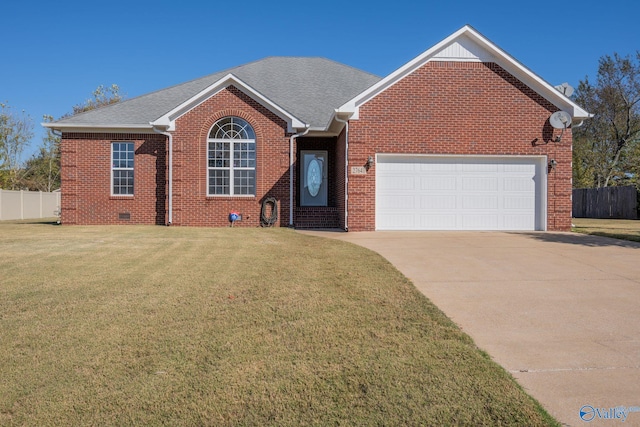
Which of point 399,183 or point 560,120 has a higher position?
point 560,120

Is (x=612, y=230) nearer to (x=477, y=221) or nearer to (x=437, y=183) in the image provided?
(x=477, y=221)

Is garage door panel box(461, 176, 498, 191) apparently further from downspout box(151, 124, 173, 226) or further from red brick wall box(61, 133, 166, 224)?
red brick wall box(61, 133, 166, 224)

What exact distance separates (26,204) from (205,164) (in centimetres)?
1774

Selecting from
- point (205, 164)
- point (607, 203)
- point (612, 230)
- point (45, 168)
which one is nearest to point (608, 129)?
point (607, 203)

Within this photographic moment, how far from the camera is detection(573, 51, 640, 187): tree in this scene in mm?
35375

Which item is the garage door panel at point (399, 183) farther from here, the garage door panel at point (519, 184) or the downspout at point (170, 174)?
the downspout at point (170, 174)

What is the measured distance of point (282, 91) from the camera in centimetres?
1881

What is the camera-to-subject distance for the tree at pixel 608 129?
35.4 meters

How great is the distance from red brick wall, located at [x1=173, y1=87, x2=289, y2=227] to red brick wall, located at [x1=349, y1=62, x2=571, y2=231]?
2.99m

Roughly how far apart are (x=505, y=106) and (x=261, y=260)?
935 centimetres

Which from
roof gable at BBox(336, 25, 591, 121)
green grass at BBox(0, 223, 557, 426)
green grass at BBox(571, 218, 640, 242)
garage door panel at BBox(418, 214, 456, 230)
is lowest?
green grass at BBox(0, 223, 557, 426)

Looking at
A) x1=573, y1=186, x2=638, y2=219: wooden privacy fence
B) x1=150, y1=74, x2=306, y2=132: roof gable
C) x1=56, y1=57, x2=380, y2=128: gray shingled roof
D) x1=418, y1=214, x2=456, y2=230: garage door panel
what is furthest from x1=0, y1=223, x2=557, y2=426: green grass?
x1=573, y1=186, x2=638, y2=219: wooden privacy fence

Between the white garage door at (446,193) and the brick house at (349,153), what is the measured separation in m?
0.03

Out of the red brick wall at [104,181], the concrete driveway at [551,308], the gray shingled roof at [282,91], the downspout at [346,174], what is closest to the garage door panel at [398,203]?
the downspout at [346,174]
